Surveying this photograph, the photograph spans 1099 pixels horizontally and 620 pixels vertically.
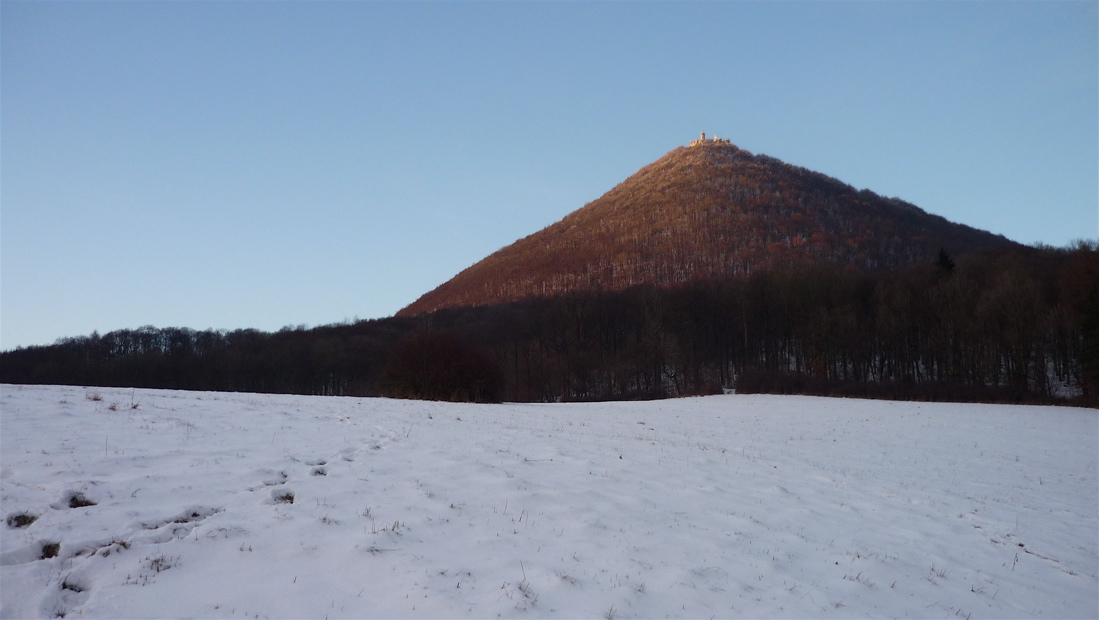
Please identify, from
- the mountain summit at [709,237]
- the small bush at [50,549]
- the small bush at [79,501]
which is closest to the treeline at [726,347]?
the mountain summit at [709,237]

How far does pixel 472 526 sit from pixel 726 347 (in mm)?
63912

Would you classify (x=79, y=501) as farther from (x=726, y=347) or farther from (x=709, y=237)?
(x=709, y=237)

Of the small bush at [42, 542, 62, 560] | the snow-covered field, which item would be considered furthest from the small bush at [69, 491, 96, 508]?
the small bush at [42, 542, 62, 560]

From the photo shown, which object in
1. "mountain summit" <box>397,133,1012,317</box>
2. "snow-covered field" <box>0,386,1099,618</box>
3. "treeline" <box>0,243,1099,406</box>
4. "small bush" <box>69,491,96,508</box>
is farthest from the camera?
"mountain summit" <box>397,133,1012,317</box>

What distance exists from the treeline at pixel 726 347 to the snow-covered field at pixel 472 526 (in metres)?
25.5

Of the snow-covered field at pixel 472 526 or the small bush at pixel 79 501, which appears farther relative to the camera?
the small bush at pixel 79 501

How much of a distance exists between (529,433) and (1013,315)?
4715cm

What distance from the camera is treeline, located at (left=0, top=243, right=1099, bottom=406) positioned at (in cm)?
4053

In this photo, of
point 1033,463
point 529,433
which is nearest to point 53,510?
point 529,433

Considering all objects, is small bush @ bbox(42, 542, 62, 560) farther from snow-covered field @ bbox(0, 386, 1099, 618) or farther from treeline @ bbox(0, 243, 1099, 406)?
treeline @ bbox(0, 243, 1099, 406)

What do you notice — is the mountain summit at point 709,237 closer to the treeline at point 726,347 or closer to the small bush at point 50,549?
the treeline at point 726,347

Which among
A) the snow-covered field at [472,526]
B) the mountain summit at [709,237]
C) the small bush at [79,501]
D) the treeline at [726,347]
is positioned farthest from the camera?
the mountain summit at [709,237]

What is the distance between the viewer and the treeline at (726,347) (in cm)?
4053

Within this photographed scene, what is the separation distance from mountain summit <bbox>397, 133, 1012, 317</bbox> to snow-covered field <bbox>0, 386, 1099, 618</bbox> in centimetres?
8292
